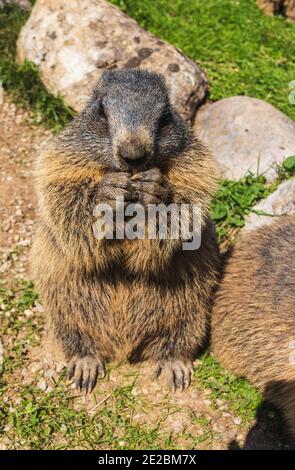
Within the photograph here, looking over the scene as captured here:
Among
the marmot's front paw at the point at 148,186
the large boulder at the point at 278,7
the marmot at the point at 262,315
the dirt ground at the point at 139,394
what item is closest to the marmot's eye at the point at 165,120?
the marmot's front paw at the point at 148,186

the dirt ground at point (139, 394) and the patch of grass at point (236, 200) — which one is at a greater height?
the patch of grass at point (236, 200)

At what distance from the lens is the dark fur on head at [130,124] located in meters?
3.89

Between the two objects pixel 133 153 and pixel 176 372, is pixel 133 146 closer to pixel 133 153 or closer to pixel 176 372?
pixel 133 153

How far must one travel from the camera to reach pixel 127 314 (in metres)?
4.78

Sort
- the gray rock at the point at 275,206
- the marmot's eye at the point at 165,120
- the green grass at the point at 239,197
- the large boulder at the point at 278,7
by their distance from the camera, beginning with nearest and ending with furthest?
the marmot's eye at the point at 165,120 < the gray rock at the point at 275,206 < the green grass at the point at 239,197 < the large boulder at the point at 278,7

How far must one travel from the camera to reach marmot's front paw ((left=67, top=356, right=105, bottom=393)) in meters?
5.06

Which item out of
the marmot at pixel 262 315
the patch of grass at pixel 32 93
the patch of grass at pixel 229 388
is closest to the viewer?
the marmot at pixel 262 315

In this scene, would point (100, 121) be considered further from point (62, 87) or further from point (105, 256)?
point (62, 87)

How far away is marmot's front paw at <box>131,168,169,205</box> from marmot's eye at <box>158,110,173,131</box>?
0.99ft

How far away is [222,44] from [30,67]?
93.2 inches

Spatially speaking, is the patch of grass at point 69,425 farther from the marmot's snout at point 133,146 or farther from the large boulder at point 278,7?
the large boulder at point 278,7

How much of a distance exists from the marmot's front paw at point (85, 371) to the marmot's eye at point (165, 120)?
77.9 inches

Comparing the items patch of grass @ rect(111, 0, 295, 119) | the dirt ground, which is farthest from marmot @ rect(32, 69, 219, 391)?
patch of grass @ rect(111, 0, 295, 119)

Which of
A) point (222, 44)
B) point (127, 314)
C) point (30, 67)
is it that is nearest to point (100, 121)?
point (127, 314)
